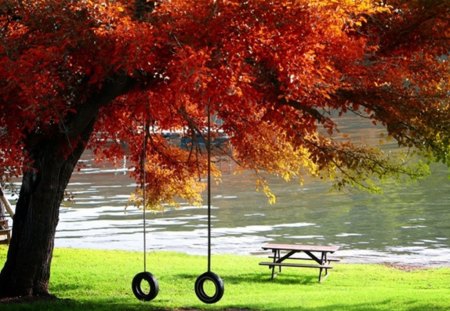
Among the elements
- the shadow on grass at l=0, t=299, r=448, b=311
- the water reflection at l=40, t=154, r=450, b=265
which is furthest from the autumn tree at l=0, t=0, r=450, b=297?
the water reflection at l=40, t=154, r=450, b=265

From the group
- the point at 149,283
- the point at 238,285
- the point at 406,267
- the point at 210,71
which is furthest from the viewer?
the point at 406,267

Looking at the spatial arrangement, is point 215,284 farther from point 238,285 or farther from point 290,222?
point 290,222

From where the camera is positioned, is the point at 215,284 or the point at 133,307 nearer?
the point at 215,284

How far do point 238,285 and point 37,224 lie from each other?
539 centimetres

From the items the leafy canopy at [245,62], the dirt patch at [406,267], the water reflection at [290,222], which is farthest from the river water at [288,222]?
the leafy canopy at [245,62]

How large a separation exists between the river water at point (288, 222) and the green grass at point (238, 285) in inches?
138

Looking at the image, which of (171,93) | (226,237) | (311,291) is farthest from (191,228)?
(171,93)

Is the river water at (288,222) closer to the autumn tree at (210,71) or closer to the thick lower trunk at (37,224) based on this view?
the thick lower trunk at (37,224)

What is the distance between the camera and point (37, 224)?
1447 cm

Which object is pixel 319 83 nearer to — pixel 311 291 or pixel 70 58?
pixel 70 58

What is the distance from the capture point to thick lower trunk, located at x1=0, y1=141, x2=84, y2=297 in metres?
14.4

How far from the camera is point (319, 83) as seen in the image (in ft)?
36.3

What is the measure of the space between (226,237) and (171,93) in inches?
727

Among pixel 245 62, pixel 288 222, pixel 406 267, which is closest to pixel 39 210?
pixel 245 62
